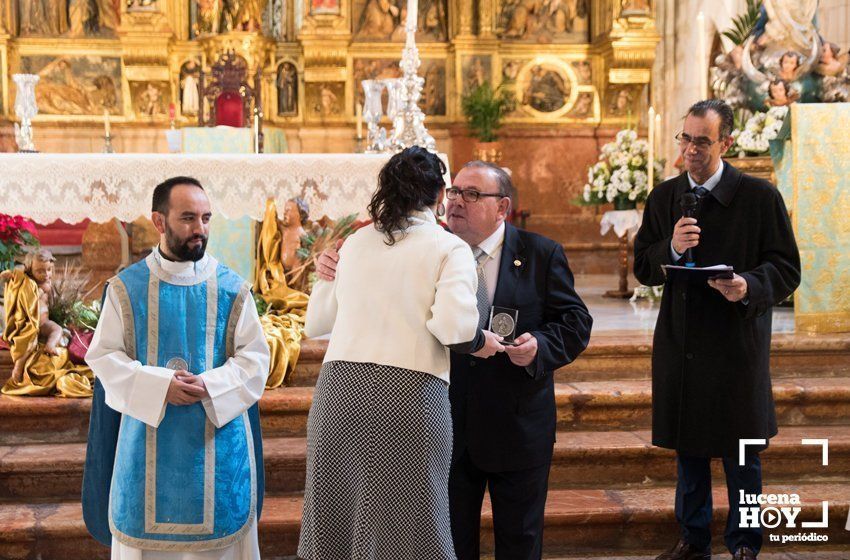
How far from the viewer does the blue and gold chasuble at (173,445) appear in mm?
3201

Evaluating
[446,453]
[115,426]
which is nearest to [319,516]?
[446,453]

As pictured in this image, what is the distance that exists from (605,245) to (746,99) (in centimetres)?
380

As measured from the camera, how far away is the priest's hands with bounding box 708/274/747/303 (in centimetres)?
351

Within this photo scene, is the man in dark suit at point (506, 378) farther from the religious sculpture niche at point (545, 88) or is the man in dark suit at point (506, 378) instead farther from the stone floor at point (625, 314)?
the religious sculpture niche at point (545, 88)

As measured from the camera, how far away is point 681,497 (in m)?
3.88

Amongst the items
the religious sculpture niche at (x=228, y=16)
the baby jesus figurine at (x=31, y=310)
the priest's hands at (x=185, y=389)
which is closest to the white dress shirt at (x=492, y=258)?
the priest's hands at (x=185, y=389)

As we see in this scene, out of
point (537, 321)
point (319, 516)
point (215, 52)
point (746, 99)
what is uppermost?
point (215, 52)

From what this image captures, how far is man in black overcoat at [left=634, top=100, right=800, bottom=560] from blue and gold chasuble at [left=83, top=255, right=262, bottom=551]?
1.63 meters

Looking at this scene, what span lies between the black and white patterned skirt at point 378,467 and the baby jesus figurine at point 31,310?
2.91 metres

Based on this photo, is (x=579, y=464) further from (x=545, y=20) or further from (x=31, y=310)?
(x=545, y=20)

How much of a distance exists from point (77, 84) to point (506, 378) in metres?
8.89

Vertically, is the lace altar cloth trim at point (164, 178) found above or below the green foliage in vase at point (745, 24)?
below

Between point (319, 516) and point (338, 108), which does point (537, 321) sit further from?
point (338, 108)

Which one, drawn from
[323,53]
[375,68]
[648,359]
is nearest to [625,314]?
[648,359]
